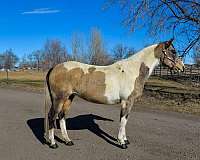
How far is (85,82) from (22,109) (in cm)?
625

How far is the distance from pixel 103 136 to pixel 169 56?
2.46 metres

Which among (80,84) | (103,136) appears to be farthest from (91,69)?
(103,136)

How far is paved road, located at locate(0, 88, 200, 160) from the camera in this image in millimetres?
6184

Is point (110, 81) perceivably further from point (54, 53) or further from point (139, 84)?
point (54, 53)

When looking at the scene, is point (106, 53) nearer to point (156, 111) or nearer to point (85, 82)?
point (156, 111)

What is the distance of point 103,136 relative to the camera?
25.5 feet

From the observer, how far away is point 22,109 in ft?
41.0

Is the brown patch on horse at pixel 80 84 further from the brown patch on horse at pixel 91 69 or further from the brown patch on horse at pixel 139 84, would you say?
the brown patch on horse at pixel 139 84

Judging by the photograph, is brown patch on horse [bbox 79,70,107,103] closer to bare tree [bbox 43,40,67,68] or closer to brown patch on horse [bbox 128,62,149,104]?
brown patch on horse [bbox 128,62,149,104]

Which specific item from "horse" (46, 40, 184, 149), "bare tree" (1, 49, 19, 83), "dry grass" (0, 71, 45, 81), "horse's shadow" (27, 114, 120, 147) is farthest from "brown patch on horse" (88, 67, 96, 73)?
"bare tree" (1, 49, 19, 83)

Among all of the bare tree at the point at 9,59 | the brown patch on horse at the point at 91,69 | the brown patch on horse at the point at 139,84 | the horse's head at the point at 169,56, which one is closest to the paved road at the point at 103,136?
the brown patch on horse at the point at 139,84

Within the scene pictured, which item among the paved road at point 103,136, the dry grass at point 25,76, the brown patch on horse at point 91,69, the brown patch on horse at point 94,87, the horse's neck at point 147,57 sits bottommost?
the paved road at point 103,136

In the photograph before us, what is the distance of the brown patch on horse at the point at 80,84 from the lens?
6930 mm

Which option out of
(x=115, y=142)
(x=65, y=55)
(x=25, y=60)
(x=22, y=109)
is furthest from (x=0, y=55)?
(x=115, y=142)
